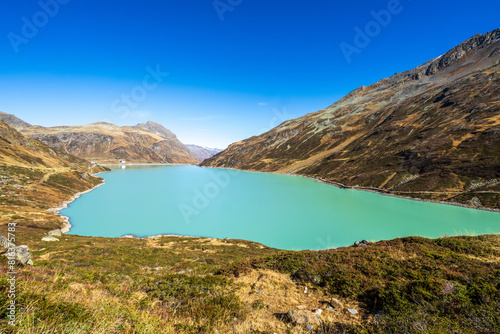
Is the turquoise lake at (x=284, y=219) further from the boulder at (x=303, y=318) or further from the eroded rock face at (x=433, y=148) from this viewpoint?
the boulder at (x=303, y=318)

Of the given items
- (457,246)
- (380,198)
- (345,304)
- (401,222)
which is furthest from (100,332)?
(380,198)

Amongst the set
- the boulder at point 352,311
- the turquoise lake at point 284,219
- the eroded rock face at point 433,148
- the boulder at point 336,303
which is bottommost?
the turquoise lake at point 284,219

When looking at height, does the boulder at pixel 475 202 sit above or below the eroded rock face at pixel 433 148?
below

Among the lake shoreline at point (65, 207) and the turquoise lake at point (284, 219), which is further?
the lake shoreline at point (65, 207)

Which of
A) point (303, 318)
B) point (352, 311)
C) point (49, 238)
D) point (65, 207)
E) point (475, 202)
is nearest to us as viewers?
point (303, 318)

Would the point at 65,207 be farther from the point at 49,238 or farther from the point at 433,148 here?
the point at 433,148

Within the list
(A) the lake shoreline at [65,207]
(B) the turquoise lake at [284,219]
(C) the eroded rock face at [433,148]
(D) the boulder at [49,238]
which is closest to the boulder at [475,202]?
(C) the eroded rock face at [433,148]

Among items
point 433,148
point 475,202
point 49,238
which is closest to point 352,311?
point 49,238

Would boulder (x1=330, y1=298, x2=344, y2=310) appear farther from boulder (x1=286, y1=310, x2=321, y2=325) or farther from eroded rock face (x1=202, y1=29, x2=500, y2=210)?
eroded rock face (x1=202, y1=29, x2=500, y2=210)

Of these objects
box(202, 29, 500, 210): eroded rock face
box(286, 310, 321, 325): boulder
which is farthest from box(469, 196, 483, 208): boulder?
box(286, 310, 321, 325): boulder
